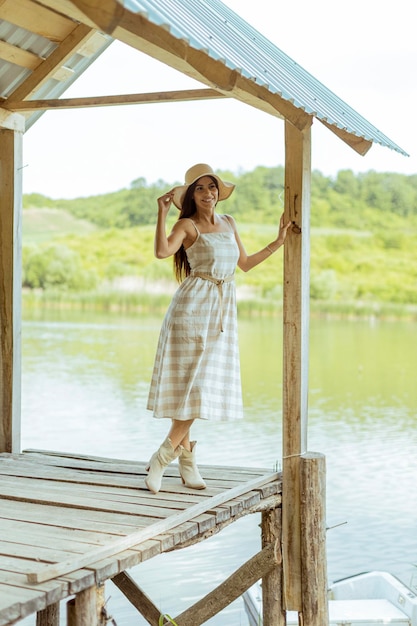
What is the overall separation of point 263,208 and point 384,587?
25.2 metres

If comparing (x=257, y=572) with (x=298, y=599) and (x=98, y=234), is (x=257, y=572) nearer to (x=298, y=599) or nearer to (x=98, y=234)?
(x=298, y=599)

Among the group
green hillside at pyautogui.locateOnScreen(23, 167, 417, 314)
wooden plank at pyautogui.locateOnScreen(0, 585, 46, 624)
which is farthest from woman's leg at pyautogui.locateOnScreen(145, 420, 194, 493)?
green hillside at pyautogui.locateOnScreen(23, 167, 417, 314)

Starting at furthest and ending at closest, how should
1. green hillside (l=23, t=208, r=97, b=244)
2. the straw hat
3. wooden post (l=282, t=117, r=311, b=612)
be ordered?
green hillside (l=23, t=208, r=97, b=244), wooden post (l=282, t=117, r=311, b=612), the straw hat

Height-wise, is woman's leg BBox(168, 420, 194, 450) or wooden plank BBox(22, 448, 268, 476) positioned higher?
woman's leg BBox(168, 420, 194, 450)

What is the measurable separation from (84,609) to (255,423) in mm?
15810

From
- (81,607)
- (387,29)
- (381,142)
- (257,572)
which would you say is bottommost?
(257,572)

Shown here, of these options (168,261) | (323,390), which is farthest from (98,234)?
(323,390)

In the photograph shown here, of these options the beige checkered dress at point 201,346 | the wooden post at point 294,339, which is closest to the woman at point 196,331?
the beige checkered dress at point 201,346

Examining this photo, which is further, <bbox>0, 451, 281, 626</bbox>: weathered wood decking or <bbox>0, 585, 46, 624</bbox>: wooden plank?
<bbox>0, 451, 281, 626</bbox>: weathered wood decking

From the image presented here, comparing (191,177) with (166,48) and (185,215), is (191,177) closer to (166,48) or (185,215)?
(185,215)

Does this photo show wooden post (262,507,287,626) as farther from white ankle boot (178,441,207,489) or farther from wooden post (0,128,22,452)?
wooden post (0,128,22,452)

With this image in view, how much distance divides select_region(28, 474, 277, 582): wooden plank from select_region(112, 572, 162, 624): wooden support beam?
1.16 metres

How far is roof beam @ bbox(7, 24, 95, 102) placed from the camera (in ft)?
18.5

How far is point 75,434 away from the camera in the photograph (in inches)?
771
